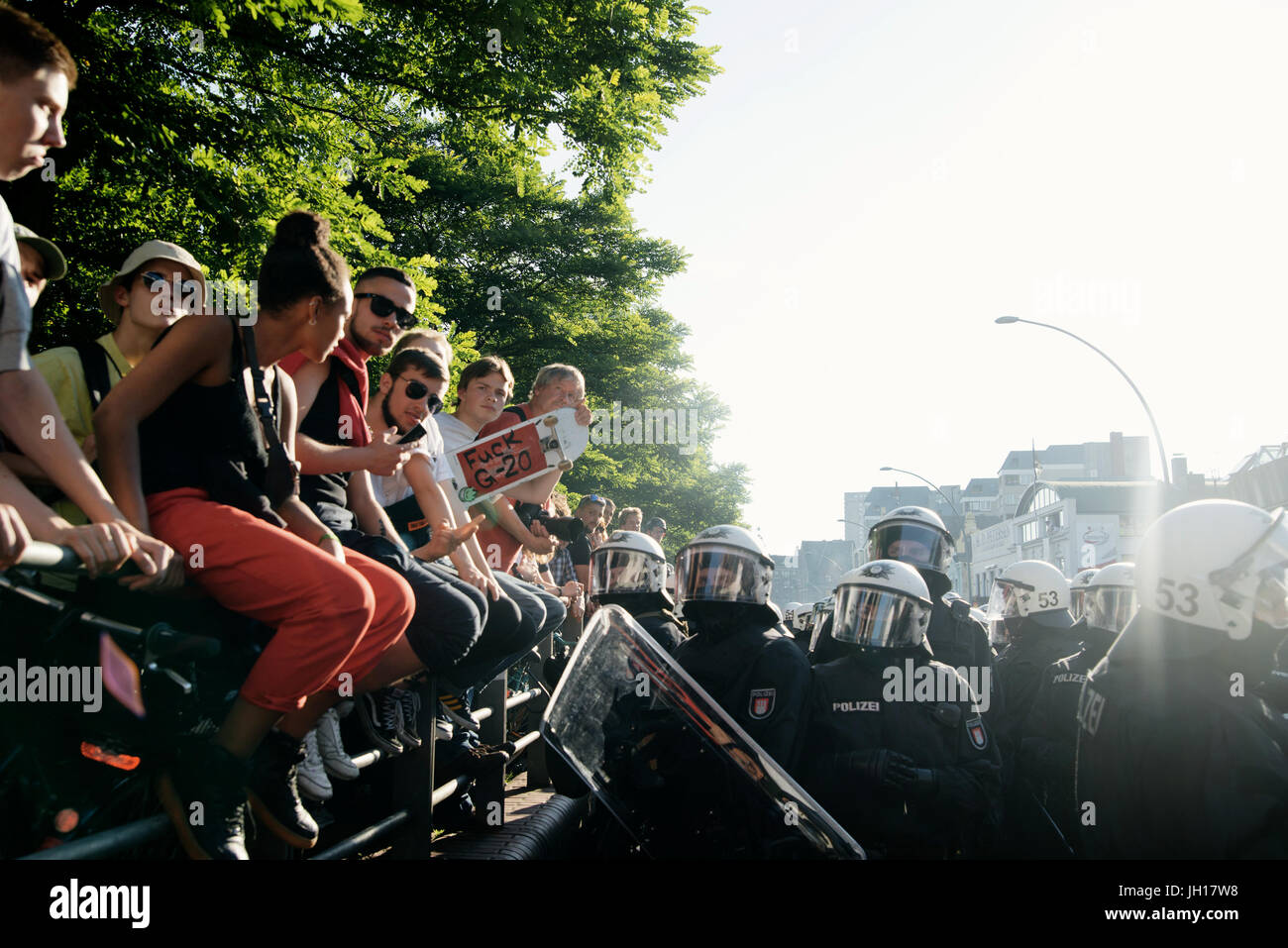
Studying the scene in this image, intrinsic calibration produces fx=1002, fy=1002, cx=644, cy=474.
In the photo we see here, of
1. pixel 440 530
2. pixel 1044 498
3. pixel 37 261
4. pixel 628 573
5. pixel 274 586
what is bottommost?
pixel 628 573

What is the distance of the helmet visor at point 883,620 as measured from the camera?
14.5 ft

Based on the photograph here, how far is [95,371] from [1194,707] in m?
3.44

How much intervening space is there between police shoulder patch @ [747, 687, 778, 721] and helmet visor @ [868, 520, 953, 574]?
7.00 ft

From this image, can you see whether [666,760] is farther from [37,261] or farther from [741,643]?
[37,261]

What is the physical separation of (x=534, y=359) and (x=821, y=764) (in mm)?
14312

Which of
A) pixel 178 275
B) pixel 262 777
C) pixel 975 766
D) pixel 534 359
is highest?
pixel 534 359

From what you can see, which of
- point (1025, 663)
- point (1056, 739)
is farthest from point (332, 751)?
point (1025, 663)

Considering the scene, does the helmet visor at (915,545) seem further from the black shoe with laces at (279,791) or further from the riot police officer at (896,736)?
the black shoe with laces at (279,791)

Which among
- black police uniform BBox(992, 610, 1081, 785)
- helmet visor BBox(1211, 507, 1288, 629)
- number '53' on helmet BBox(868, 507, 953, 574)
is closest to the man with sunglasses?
helmet visor BBox(1211, 507, 1288, 629)

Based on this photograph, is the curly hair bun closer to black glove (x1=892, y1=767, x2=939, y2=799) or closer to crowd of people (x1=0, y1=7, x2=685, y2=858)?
crowd of people (x1=0, y1=7, x2=685, y2=858)

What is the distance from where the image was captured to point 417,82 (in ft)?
24.0

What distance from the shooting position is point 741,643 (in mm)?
4453
